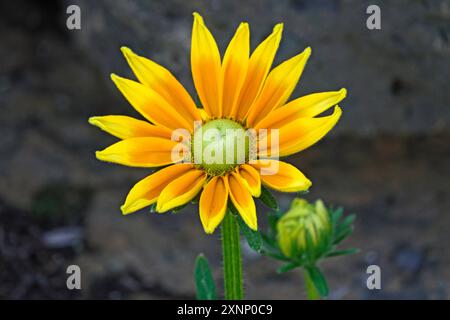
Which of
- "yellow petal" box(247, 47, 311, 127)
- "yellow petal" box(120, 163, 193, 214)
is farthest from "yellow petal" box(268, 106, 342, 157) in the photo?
"yellow petal" box(120, 163, 193, 214)

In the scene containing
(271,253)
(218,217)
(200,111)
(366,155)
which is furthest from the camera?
(366,155)

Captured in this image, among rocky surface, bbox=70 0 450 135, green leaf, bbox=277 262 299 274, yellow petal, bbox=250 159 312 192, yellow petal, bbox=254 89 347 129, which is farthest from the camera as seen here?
rocky surface, bbox=70 0 450 135

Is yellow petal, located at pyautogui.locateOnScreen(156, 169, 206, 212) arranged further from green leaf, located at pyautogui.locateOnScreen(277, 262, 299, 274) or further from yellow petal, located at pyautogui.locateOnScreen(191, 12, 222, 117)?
green leaf, located at pyautogui.locateOnScreen(277, 262, 299, 274)

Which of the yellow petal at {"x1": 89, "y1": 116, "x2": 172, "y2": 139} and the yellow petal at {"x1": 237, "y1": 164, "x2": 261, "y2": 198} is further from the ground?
the yellow petal at {"x1": 89, "y1": 116, "x2": 172, "y2": 139}

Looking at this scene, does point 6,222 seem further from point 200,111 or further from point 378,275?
point 200,111
